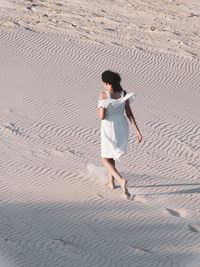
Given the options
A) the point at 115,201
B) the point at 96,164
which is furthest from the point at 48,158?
the point at 115,201

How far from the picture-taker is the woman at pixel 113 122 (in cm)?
771

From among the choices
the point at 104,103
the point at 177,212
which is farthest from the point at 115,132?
the point at 177,212

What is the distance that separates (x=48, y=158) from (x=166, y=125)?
375cm

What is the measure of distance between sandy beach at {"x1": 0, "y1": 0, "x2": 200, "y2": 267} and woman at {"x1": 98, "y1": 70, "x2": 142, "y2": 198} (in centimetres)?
57

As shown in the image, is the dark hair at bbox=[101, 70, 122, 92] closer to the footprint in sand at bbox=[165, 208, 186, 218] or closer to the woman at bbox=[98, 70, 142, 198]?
the woman at bbox=[98, 70, 142, 198]

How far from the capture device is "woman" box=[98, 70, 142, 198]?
25.3ft

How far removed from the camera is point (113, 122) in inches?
312

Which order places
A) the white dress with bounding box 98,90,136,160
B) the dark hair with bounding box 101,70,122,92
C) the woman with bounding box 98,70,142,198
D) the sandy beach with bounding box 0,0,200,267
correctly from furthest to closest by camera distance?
the white dress with bounding box 98,90,136,160 < the woman with bounding box 98,70,142,198 < the dark hair with bounding box 101,70,122,92 < the sandy beach with bounding box 0,0,200,267

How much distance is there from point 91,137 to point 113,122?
365cm

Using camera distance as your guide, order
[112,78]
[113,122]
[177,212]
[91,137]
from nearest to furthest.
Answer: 1. [112,78]
2. [177,212]
3. [113,122]
4. [91,137]

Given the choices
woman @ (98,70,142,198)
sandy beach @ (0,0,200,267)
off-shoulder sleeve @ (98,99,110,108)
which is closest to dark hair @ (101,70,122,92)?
woman @ (98,70,142,198)

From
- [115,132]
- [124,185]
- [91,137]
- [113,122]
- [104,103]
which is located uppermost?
[104,103]

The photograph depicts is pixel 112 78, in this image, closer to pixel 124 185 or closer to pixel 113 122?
pixel 113 122

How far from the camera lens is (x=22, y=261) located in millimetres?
6086
